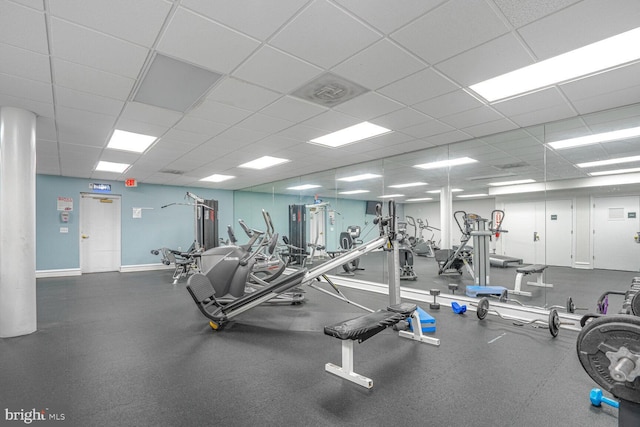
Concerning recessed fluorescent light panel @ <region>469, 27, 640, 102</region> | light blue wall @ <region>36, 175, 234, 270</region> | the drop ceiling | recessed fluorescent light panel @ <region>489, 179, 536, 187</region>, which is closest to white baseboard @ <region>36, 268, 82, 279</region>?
light blue wall @ <region>36, 175, 234, 270</region>

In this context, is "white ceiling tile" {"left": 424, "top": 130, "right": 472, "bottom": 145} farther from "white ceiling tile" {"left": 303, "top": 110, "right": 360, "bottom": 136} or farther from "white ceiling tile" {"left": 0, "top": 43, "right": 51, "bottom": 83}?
"white ceiling tile" {"left": 0, "top": 43, "right": 51, "bottom": 83}

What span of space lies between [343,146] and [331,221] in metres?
4.71

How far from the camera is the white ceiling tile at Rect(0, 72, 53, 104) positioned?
271 centimetres

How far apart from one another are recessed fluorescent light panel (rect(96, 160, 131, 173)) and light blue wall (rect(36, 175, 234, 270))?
1691 millimetres

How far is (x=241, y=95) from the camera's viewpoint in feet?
10.0

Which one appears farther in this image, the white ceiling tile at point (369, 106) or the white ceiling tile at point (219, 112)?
the white ceiling tile at point (219, 112)

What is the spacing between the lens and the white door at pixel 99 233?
7.96 metres

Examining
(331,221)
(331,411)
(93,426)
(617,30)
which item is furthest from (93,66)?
(331,221)

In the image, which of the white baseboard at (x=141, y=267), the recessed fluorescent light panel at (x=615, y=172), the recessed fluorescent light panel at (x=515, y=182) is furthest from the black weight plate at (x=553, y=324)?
the white baseboard at (x=141, y=267)

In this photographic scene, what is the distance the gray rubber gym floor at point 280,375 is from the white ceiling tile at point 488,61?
258 centimetres

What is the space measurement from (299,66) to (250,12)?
0.69m

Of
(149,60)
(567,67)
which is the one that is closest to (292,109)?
(149,60)

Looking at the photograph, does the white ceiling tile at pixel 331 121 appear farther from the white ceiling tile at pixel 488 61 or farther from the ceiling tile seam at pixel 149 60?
the ceiling tile seam at pixel 149 60

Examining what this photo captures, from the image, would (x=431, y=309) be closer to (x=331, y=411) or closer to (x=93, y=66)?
(x=331, y=411)
